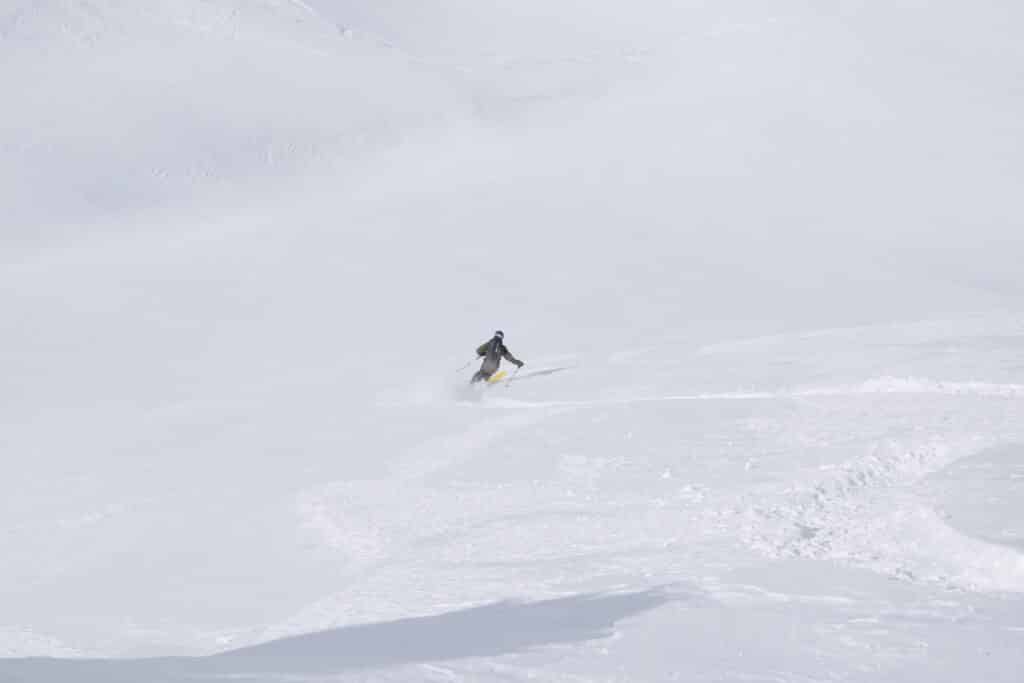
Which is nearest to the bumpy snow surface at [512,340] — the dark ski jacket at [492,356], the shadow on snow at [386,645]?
the shadow on snow at [386,645]

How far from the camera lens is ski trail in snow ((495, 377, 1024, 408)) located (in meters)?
15.1

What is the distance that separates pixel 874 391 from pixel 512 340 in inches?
393

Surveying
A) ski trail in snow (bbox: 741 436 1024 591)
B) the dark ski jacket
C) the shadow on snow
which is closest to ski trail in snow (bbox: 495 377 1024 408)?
the dark ski jacket

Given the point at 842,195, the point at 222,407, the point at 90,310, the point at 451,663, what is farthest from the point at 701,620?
the point at 842,195

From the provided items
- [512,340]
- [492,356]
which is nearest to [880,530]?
[492,356]

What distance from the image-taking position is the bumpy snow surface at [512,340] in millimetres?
7793

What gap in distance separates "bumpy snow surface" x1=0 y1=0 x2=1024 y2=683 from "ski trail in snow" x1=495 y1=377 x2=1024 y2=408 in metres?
0.12

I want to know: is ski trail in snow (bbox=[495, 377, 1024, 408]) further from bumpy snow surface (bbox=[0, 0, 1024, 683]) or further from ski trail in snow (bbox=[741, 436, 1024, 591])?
ski trail in snow (bbox=[741, 436, 1024, 591])

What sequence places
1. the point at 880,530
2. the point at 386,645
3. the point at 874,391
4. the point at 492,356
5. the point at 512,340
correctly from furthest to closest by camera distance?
the point at 512,340
the point at 492,356
the point at 874,391
the point at 880,530
the point at 386,645

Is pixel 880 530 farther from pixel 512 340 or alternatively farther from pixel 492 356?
pixel 512 340

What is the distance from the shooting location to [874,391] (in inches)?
614

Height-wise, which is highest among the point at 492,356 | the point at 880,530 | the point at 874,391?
the point at 492,356

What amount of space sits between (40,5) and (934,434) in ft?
135

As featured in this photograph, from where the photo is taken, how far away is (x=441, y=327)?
25609 millimetres
